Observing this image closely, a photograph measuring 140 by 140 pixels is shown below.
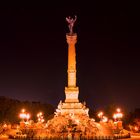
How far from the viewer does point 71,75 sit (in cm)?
6419

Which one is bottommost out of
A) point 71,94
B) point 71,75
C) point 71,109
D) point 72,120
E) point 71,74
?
point 72,120

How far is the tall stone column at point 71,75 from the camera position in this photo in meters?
63.1

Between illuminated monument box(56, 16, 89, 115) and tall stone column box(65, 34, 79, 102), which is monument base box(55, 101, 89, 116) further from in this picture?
tall stone column box(65, 34, 79, 102)

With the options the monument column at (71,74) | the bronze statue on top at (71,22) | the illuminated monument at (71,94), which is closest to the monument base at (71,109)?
the illuminated monument at (71,94)

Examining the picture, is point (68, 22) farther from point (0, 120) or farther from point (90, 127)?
point (0, 120)

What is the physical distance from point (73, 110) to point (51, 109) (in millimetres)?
29195

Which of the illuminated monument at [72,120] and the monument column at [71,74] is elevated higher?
the monument column at [71,74]

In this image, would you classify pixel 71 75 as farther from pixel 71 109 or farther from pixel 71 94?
pixel 71 109

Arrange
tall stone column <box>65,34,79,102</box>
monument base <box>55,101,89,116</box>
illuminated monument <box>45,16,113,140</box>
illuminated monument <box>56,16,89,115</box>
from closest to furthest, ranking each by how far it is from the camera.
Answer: illuminated monument <box>45,16,113,140</box> → monument base <box>55,101,89,116</box> → illuminated monument <box>56,16,89,115</box> → tall stone column <box>65,34,79,102</box>

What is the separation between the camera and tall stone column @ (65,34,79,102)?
63.1 meters

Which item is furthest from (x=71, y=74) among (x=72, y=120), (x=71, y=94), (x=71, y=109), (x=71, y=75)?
(x=72, y=120)

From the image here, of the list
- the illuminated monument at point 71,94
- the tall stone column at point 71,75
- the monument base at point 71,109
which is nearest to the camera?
the monument base at point 71,109

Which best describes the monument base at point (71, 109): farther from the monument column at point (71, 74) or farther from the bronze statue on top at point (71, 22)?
the bronze statue on top at point (71, 22)

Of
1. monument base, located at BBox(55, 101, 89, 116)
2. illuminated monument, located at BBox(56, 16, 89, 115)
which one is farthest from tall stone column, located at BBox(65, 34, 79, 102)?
monument base, located at BBox(55, 101, 89, 116)
